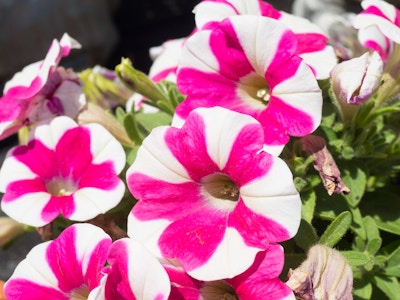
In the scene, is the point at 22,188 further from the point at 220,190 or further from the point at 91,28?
the point at 91,28

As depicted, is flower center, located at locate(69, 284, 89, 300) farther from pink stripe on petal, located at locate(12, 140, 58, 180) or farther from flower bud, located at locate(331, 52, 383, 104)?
flower bud, located at locate(331, 52, 383, 104)

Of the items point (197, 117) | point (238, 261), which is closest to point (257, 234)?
point (238, 261)

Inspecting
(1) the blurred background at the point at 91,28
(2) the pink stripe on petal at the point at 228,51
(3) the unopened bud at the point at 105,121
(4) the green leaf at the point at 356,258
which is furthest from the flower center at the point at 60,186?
(1) the blurred background at the point at 91,28

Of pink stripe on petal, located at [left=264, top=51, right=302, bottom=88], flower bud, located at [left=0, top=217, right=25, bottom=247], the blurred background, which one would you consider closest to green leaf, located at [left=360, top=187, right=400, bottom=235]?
pink stripe on petal, located at [left=264, top=51, right=302, bottom=88]

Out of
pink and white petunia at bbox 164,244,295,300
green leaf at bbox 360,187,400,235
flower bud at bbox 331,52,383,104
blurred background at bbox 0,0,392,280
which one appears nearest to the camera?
pink and white petunia at bbox 164,244,295,300

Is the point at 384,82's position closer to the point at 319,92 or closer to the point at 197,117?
the point at 319,92

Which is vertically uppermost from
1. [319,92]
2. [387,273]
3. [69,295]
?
[319,92]

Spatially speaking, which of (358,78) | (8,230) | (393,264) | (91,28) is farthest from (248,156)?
(91,28)
